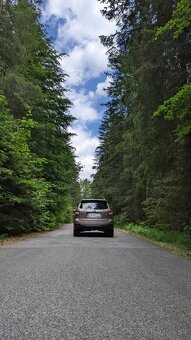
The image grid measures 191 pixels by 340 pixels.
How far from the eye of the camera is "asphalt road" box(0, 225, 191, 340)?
345cm

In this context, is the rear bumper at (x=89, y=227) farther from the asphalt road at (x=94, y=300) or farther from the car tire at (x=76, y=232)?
the asphalt road at (x=94, y=300)

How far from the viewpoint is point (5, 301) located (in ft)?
14.8

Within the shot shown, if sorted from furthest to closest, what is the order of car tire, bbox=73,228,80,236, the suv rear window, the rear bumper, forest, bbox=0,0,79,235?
the suv rear window < car tire, bbox=73,228,80,236 < the rear bumper < forest, bbox=0,0,79,235

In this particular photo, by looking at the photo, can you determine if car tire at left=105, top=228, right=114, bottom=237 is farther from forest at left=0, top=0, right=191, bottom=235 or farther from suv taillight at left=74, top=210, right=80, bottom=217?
forest at left=0, top=0, right=191, bottom=235

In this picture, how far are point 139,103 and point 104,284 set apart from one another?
11.0 m

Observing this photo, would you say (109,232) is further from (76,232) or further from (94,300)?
(94,300)

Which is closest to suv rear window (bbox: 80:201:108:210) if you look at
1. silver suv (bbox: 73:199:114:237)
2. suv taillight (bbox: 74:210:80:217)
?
silver suv (bbox: 73:199:114:237)

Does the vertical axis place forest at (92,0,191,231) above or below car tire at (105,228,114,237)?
above

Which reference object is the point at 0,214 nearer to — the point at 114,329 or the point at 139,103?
the point at 139,103

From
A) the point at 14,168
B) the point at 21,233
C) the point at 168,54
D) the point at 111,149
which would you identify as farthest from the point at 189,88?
the point at 111,149

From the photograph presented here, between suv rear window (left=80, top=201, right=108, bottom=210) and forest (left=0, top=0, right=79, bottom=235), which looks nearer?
forest (left=0, top=0, right=79, bottom=235)

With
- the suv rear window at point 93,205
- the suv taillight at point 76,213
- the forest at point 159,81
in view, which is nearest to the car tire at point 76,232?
the suv taillight at point 76,213

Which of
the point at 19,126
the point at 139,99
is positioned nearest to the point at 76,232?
the point at 19,126

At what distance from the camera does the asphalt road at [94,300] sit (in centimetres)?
345
